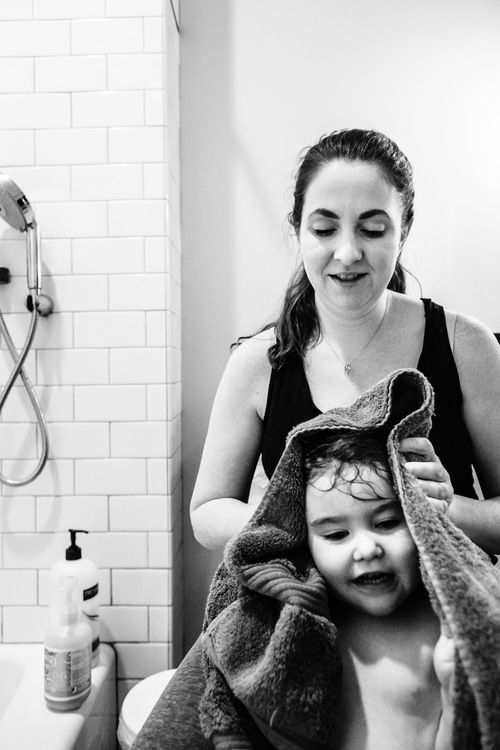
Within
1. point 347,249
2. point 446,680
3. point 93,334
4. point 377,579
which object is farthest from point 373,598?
point 93,334

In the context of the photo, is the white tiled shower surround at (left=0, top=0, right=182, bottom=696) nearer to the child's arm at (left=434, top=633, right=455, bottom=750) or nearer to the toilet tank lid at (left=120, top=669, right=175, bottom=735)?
the toilet tank lid at (left=120, top=669, right=175, bottom=735)

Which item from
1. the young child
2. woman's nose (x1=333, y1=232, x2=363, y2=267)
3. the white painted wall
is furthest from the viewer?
the white painted wall

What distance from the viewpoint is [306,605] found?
74cm

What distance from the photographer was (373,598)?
74 cm

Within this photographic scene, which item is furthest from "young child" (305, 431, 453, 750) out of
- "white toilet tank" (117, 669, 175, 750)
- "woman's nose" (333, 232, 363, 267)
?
"white toilet tank" (117, 669, 175, 750)

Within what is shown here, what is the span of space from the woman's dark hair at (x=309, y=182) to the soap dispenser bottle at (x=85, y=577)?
71 centimetres

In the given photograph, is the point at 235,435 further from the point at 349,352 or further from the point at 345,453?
the point at 345,453

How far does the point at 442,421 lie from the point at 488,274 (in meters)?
0.76

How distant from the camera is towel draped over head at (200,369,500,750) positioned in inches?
23.9

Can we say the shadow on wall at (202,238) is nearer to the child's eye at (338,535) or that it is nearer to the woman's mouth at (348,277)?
the woman's mouth at (348,277)

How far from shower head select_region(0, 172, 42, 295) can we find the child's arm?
120cm

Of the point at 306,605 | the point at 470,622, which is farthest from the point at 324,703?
the point at 470,622

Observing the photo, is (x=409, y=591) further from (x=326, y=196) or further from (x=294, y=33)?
(x=294, y=33)

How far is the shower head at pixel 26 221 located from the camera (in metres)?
1.31
